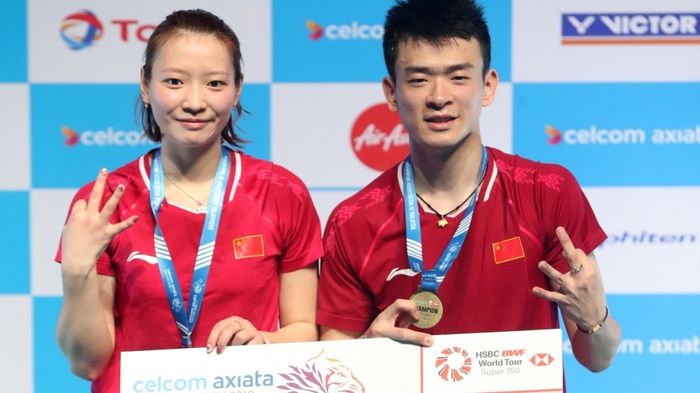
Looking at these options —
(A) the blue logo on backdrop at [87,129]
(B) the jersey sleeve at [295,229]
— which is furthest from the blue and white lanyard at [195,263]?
(A) the blue logo on backdrop at [87,129]

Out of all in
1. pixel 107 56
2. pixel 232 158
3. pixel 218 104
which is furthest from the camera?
pixel 107 56

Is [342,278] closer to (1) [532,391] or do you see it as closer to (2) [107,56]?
(1) [532,391]

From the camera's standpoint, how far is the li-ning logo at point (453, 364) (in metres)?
1.73

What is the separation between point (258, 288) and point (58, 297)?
176 cm

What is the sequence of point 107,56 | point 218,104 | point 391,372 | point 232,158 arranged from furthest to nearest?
point 107,56 < point 232,158 < point 218,104 < point 391,372

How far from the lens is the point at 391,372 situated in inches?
68.2

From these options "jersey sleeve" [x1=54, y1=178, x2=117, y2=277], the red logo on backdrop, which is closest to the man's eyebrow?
"jersey sleeve" [x1=54, y1=178, x2=117, y2=277]

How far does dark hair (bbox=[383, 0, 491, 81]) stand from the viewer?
75.5 inches

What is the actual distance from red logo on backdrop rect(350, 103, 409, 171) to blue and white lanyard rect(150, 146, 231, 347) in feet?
4.80

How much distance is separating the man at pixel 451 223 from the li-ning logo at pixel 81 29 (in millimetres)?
1705

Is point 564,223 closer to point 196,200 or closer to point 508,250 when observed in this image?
point 508,250

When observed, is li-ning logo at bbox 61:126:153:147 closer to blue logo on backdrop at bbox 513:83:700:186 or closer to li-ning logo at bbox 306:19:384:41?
li-ning logo at bbox 306:19:384:41

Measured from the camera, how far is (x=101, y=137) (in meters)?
3.34

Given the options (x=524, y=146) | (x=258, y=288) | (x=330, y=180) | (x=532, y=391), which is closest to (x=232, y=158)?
(x=258, y=288)
